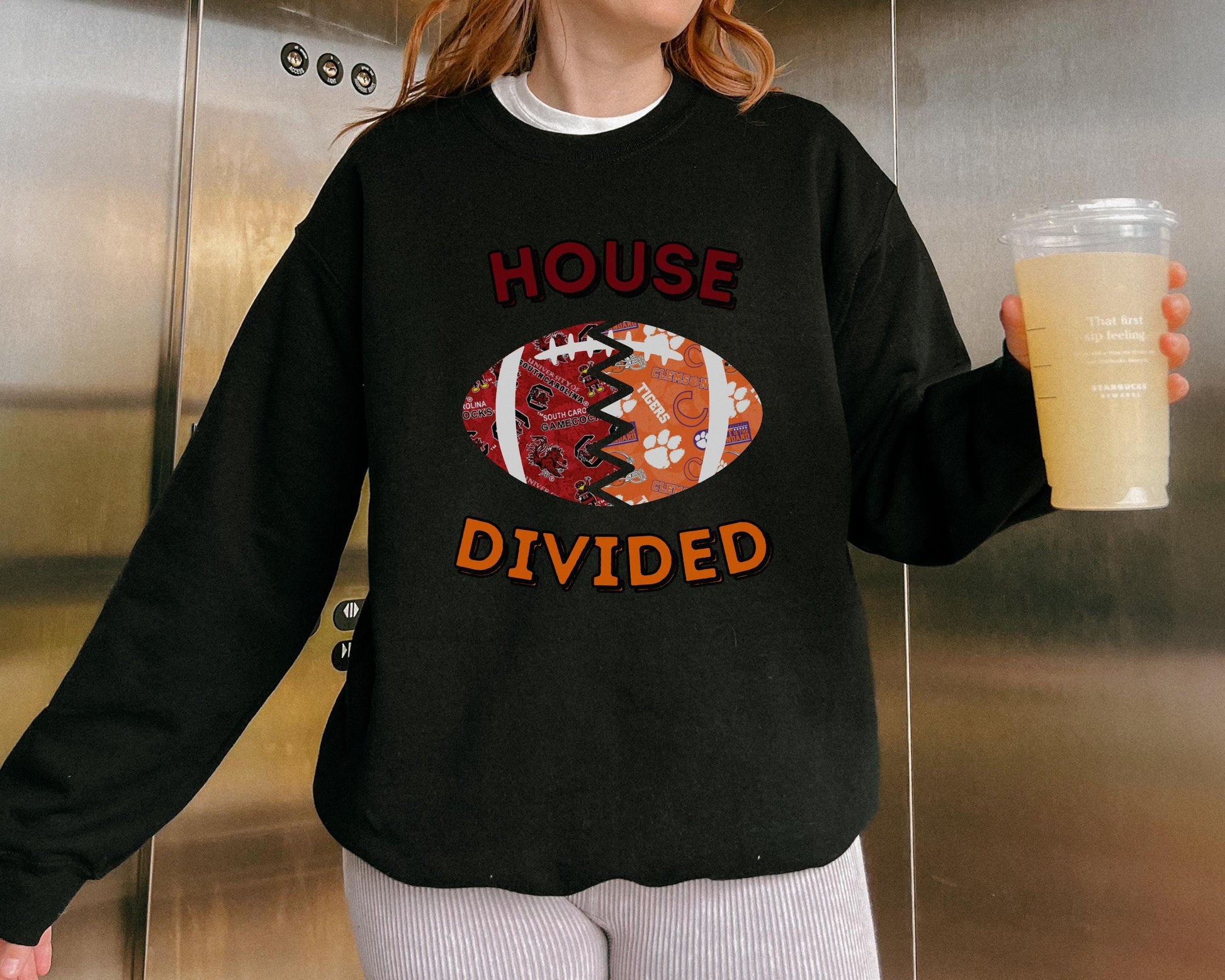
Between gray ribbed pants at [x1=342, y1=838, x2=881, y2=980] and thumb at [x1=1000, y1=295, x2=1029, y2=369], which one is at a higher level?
thumb at [x1=1000, y1=295, x2=1029, y2=369]

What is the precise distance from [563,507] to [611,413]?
0.09m

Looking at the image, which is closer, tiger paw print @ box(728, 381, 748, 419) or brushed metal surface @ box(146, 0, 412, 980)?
tiger paw print @ box(728, 381, 748, 419)

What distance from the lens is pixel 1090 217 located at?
0.69m

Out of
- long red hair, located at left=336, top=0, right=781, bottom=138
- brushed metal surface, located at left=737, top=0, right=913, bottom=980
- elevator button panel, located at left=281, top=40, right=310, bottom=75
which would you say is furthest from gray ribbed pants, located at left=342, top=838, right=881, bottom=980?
elevator button panel, located at left=281, top=40, right=310, bottom=75

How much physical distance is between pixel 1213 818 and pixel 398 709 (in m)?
1.07

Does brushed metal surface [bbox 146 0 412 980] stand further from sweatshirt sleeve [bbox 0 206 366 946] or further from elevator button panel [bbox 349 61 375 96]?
sweatshirt sleeve [bbox 0 206 366 946]

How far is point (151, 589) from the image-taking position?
91 cm

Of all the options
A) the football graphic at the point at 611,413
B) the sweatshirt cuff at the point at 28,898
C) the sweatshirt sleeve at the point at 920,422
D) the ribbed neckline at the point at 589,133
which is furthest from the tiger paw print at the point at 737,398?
the sweatshirt cuff at the point at 28,898

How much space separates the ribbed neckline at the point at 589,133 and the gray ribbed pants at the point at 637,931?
0.57m

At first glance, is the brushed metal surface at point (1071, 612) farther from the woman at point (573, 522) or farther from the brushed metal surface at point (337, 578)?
the brushed metal surface at point (337, 578)

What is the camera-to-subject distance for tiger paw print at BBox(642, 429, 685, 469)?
0.85 metres

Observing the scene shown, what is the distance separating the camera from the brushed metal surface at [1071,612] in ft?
4.48

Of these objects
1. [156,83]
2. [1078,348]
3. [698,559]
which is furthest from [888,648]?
[156,83]

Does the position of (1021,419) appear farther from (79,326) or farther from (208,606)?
(79,326)
